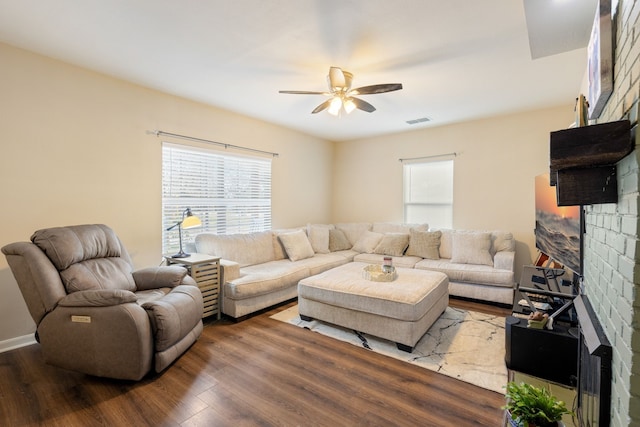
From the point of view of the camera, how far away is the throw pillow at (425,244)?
14.5 feet

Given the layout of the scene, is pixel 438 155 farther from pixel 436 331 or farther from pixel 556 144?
pixel 556 144

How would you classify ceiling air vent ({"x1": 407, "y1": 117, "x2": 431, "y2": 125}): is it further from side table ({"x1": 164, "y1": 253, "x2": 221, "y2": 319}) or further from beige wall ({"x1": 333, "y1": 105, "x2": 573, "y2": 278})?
side table ({"x1": 164, "y1": 253, "x2": 221, "y2": 319})

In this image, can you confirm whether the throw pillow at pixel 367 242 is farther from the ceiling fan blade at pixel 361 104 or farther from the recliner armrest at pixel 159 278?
the recliner armrest at pixel 159 278

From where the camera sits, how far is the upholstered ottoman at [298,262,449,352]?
253 cm

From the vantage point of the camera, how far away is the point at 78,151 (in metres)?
2.89

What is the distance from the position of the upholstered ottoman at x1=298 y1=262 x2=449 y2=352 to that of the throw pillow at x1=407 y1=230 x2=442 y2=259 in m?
1.17

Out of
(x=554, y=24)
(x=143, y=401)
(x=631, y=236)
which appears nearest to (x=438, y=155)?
(x=554, y=24)

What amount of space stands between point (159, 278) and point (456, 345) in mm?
2830

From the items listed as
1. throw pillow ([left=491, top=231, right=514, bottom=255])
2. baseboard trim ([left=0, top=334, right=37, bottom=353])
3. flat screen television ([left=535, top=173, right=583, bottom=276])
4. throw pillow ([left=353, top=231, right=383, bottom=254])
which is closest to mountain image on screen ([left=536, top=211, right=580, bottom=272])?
flat screen television ([left=535, top=173, right=583, bottom=276])

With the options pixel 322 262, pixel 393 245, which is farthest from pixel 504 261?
pixel 322 262

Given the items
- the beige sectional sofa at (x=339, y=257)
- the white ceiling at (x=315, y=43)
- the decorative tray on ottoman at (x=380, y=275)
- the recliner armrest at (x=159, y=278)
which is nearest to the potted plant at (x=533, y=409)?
the decorative tray on ottoman at (x=380, y=275)

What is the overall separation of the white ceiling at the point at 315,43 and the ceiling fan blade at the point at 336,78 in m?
0.15

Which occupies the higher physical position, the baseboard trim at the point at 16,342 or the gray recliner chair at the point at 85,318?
the gray recliner chair at the point at 85,318

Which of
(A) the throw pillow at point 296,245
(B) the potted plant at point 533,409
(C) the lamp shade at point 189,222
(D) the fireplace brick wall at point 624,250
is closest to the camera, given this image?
(D) the fireplace brick wall at point 624,250
